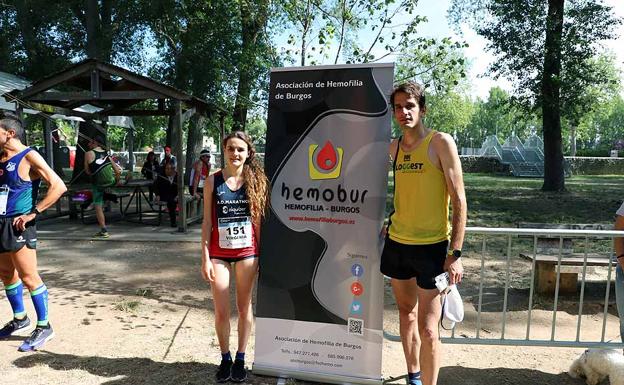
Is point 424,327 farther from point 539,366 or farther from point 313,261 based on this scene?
point 539,366

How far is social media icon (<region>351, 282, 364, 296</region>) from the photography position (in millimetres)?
3133

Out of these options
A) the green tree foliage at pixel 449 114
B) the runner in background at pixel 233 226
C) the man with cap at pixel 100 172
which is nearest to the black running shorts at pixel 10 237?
the runner in background at pixel 233 226

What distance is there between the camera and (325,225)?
3.20 meters

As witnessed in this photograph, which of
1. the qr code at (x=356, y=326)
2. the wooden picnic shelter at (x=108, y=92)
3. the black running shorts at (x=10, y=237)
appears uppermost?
the wooden picnic shelter at (x=108, y=92)

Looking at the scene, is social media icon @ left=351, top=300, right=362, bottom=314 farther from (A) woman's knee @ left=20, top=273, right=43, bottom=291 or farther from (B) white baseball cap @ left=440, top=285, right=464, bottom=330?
(A) woman's knee @ left=20, top=273, right=43, bottom=291

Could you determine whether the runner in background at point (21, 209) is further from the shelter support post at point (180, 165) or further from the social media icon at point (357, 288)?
the shelter support post at point (180, 165)

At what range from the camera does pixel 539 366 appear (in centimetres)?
364

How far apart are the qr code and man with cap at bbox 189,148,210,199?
7.06 meters

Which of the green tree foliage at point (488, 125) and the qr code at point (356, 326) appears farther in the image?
the green tree foliage at point (488, 125)

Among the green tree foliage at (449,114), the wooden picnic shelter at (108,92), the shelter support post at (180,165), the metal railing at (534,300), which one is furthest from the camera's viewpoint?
the green tree foliage at (449,114)

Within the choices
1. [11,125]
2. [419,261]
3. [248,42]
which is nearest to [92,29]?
[248,42]

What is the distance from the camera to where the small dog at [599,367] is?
10.1 ft

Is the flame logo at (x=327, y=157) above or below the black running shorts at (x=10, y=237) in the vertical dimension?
above

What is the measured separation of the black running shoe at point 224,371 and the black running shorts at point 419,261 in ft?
4.47
